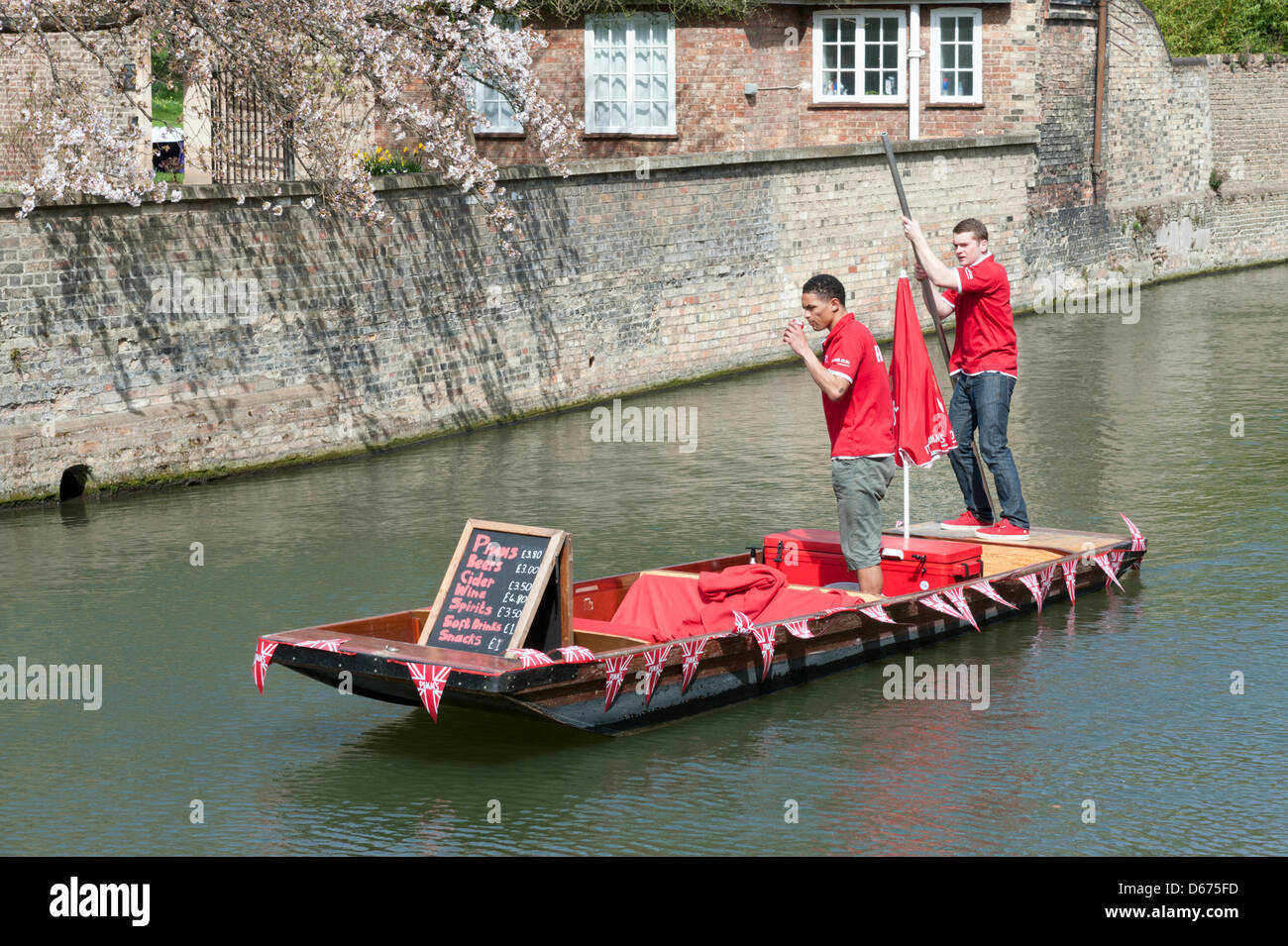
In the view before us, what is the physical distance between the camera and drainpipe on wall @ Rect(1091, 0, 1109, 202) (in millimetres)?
29234

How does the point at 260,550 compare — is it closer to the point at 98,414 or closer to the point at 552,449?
the point at 98,414

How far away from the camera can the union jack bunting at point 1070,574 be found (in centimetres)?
1080

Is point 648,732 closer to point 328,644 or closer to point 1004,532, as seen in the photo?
point 328,644

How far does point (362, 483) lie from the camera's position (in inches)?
619

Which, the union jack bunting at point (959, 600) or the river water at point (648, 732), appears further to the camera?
the union jack bunting at point (959, 600)

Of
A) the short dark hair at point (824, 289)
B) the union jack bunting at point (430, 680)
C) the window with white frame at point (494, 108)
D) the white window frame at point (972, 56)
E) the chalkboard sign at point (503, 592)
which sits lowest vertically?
the union jack bunting at point (430, 680)

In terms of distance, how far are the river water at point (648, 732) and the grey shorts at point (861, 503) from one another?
68cm

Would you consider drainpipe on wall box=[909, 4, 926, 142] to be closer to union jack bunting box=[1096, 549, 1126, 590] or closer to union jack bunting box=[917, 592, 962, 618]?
union jack bunting box=[1096, 549, 1126, 590]

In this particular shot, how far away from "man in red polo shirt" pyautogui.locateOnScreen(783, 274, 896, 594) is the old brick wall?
7559 mm

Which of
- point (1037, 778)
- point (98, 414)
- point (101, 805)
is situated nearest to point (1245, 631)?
point (1037, 778)

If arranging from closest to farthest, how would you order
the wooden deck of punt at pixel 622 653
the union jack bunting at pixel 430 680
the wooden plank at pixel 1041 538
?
the union jack bunting at pixel 430 680, the wooden deck of punt at pixel 622 653, the wooden plank at pixel 1041 538

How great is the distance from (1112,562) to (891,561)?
1699mm

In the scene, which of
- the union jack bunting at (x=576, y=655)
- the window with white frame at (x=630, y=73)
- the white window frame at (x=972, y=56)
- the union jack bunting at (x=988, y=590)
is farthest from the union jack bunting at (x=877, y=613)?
the white window frame at (x=972, y=56)

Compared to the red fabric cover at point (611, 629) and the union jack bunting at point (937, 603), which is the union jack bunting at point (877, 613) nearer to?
the union jack bunting at point (937, 603)
